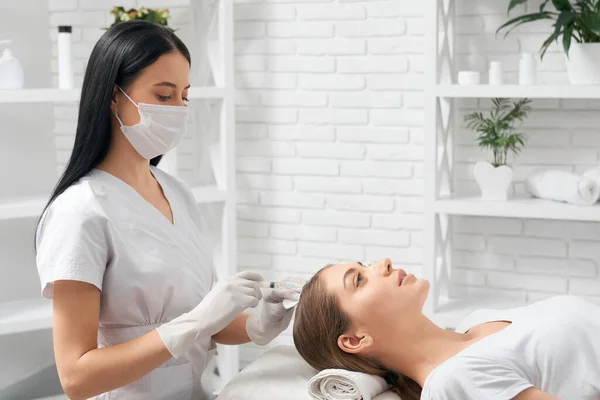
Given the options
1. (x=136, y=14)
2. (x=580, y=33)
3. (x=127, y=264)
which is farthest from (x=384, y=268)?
(x=136, y=14)

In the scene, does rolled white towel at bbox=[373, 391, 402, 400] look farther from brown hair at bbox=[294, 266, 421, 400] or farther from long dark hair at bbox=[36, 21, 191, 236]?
long dark hair at bbox=[36, 21, 191, 236]

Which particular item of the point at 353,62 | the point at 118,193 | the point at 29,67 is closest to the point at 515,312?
the point at 118,193

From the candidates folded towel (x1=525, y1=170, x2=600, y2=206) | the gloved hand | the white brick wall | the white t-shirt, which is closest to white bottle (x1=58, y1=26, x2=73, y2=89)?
the white brick wall

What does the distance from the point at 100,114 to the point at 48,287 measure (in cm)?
42

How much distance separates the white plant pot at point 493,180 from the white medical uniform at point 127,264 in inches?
56.7

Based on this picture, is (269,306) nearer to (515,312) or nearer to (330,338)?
(330,338)

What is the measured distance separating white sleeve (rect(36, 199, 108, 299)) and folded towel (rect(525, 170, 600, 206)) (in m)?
1.82

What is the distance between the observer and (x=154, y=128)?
1897mm

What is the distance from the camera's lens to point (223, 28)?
330 cm

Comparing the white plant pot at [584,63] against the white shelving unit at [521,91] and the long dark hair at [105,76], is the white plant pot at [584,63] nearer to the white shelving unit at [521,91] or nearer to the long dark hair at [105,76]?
the white shelving unit at [521,91]

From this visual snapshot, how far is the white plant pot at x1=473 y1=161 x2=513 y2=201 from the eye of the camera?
3021 millimetres

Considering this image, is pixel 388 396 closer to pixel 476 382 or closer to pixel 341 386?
pixel 341 386

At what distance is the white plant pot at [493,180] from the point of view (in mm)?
3021

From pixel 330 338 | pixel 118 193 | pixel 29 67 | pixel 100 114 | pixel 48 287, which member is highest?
pixel 29 67
